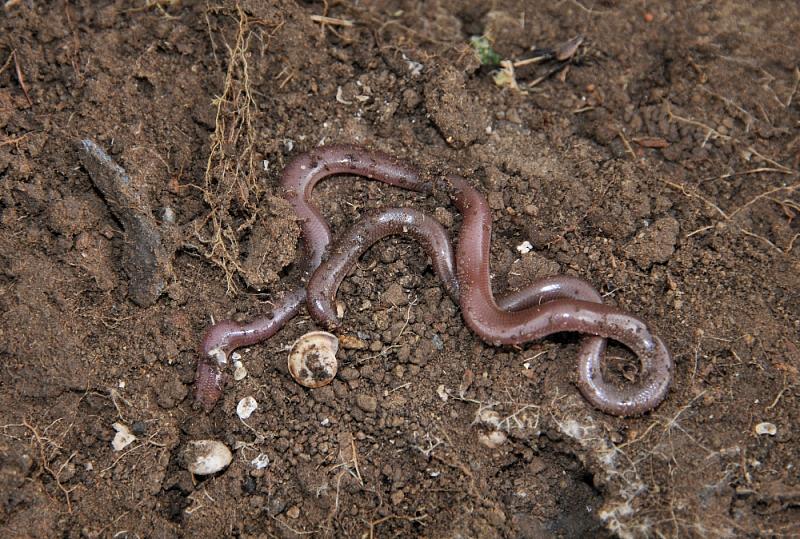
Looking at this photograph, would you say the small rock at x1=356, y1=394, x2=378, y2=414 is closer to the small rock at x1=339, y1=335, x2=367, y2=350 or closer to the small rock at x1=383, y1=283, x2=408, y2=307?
the small rock at x1=339, y1=335, x2=367, y2=350

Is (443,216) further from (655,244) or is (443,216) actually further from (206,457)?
(206,457)

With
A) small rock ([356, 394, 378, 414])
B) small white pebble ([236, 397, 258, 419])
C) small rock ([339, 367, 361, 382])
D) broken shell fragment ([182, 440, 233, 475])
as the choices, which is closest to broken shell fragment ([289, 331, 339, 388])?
small rock ([339, 367, 361, 382])

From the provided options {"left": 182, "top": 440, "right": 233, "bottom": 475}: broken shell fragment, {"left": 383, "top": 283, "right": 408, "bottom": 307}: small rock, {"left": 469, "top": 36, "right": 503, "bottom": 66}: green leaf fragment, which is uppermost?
{"left": 469, "top": 36, "right": 503, "bottom": 66}: green leaf fragment

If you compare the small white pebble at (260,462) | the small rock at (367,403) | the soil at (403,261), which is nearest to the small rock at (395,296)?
the soil at (403,261)

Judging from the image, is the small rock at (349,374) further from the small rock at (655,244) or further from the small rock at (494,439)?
the small rock at (655,244)

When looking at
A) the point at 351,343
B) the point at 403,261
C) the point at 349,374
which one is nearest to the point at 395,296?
the point at 403,261

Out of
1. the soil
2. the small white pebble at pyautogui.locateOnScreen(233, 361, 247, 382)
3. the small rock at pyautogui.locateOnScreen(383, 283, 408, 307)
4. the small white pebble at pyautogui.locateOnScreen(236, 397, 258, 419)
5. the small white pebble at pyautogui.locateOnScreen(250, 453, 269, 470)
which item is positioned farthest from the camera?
the small rock at pyautogui.locateOnScreen(383, 283, 408, 307)
